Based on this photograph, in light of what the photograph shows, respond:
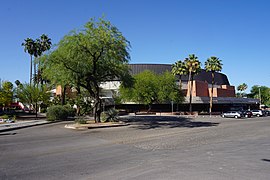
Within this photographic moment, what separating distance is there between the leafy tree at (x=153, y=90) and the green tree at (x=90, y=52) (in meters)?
32.3

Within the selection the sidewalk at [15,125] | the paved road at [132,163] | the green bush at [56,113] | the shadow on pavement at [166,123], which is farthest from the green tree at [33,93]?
the paved road at [132,163]

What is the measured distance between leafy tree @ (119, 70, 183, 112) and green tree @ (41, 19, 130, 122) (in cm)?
3229

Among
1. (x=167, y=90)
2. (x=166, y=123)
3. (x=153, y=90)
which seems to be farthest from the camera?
(x=153, y=90)

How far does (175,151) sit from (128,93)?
158ft

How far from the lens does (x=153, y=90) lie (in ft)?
197

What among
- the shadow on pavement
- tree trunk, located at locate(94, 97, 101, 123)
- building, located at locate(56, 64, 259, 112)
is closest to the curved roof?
building, located at locate(56, 64, 259, 112)

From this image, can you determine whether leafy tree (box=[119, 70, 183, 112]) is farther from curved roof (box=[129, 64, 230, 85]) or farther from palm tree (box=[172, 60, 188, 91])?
curved roof (box=[129, 64, 230, 85])

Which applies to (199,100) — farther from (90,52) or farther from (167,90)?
(90,52)

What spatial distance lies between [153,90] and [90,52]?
35892mm

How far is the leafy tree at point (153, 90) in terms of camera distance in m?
59.3

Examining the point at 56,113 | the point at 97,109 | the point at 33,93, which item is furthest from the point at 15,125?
the point at 33,93

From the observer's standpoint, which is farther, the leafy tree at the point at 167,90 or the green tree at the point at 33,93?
the leafy tree at the point at 167,90

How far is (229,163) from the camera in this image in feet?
31.0

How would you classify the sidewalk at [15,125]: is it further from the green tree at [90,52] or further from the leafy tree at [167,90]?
the leafy tree at [167,90]
